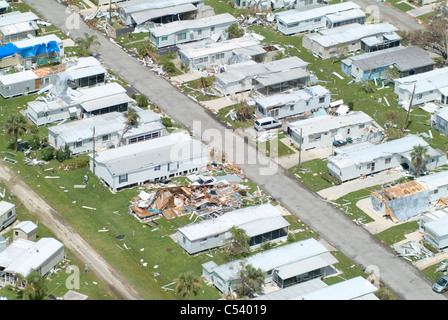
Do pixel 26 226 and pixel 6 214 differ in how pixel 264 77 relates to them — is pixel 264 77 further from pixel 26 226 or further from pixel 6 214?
pixel 26 226

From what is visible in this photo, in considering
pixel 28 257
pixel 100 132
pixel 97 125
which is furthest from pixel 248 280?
pixel 97 125

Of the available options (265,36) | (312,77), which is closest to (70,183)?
(312,77)

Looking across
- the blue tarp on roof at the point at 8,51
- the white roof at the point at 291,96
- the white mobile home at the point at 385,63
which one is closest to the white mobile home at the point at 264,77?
the white roof at the point at 291,96

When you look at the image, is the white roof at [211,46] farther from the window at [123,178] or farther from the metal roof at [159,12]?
the window at [123,178]

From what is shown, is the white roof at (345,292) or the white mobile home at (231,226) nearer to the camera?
the white roof at (345,292)

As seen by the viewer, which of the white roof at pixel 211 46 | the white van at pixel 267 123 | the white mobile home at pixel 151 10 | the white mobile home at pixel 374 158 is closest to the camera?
the white mobile home at pixel 374 158

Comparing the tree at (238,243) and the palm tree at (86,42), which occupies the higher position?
the palm tree at (86,42)

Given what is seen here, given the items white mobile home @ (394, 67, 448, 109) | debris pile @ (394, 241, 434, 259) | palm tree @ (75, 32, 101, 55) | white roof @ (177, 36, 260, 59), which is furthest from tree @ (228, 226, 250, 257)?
palm tree @ (75, 32, 101, 55)
